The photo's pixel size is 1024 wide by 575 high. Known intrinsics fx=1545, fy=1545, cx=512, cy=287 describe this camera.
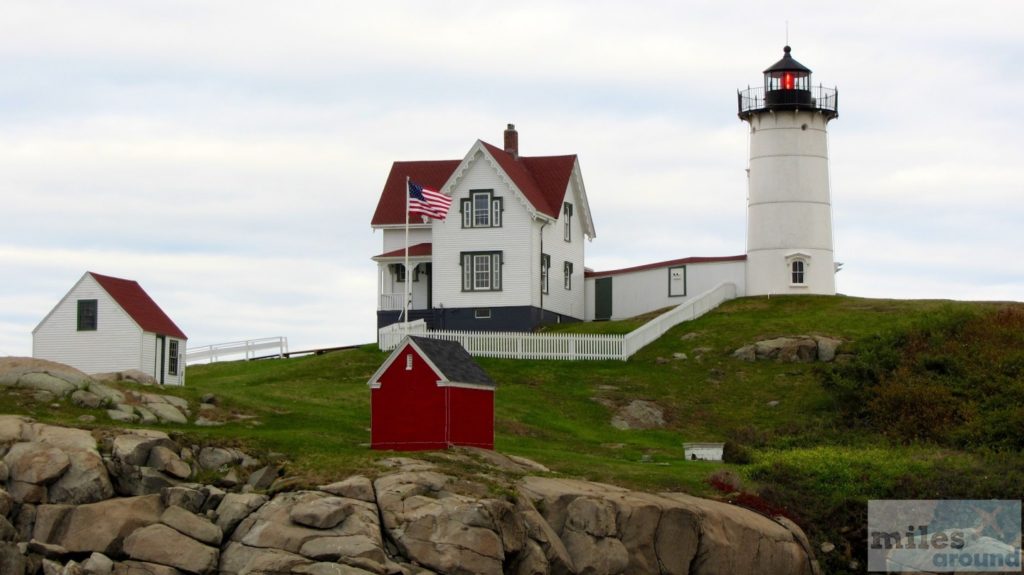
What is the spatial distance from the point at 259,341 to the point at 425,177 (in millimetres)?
10386

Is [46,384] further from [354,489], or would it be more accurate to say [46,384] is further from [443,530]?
[443,530]

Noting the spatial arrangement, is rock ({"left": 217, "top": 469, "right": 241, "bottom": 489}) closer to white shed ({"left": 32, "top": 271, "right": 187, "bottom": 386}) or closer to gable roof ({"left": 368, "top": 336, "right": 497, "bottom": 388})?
gable roof ({"left": 368, "top": 336, "right": 497, "bottom": 388})

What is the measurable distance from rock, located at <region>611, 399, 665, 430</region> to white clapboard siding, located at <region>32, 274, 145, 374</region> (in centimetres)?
1438

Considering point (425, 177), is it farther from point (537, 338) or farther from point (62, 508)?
point (62, 508)

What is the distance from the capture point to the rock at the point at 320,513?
30359mm

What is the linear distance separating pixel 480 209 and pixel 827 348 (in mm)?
15032

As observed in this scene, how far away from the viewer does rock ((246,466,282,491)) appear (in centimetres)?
3284

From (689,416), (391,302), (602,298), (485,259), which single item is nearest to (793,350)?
(689,416)

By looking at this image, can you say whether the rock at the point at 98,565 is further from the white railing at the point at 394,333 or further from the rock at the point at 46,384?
the white railing at the point at 394,333

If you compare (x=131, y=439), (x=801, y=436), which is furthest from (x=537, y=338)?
(x=131, y=439)

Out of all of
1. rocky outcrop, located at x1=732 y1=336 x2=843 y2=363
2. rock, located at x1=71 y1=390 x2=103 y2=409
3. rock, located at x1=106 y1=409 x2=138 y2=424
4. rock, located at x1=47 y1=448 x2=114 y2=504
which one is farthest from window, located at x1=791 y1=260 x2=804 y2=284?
rock, located at x1=47 y1=448 x2=114 y2=504

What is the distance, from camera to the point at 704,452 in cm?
4241

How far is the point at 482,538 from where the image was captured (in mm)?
30641

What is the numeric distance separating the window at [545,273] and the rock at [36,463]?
31.2 metres
